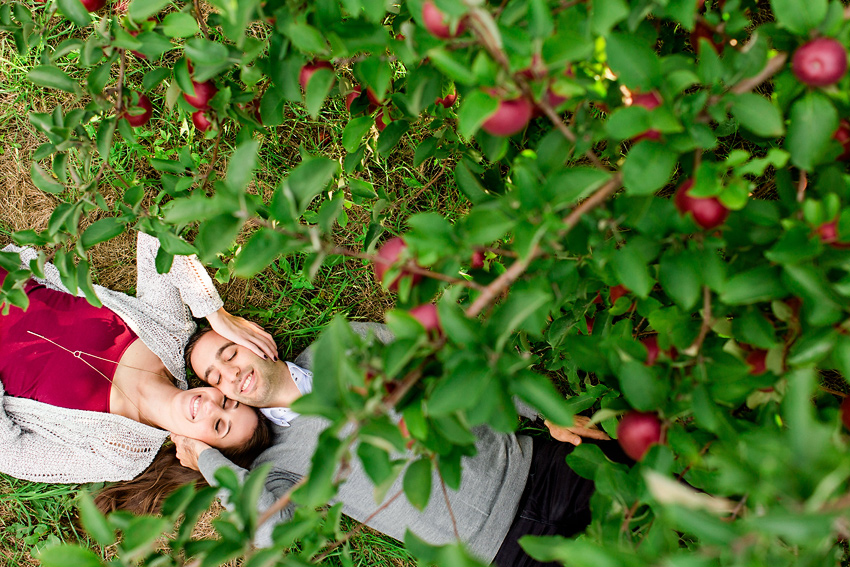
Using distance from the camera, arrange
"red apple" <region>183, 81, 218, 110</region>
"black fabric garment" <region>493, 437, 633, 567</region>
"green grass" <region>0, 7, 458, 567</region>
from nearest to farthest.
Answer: "red apple" <region>183, 81, 218, 110</region>, "black fabric garment" <region>493, 437, 633, 567</region>, "green grass" <region>0, 7, 458, 567</region>

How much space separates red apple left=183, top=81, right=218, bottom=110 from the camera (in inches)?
48.0

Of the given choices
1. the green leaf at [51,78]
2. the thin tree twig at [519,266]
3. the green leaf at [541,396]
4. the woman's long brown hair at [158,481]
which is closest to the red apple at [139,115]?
the green leaf at [51,78]

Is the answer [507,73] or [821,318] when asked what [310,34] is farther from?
[821,318]

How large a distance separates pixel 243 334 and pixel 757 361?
78.7 inches

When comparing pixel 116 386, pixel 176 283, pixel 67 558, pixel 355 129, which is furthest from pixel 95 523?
pixel 116 386

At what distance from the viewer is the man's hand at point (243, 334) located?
2.45 meters

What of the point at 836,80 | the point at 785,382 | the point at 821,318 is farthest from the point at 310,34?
the point at 785,382

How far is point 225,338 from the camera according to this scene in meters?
2.49

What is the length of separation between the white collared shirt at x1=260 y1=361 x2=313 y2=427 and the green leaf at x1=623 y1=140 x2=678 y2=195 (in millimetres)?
1969

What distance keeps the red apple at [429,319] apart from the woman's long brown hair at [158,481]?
1.91 meters

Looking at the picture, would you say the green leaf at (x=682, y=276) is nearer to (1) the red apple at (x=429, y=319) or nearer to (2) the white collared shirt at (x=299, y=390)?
(1) the red apple at (x=429, y=319)

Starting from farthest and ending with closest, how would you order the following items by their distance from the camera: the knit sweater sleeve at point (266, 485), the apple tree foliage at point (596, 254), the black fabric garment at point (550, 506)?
the knit sweater sleeve at point (266, 485) < the black fabric garment at point (550, 506) < the apple tree foliage at point (596, 254)

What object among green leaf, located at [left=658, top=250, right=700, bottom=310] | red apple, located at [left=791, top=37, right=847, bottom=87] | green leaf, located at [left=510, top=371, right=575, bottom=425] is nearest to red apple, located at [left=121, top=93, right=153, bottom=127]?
green leaf, located at [left=510, top=371, right=575, bottom=425]

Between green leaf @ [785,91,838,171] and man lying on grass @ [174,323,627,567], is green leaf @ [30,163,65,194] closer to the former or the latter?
man lying on grass @ [174,323,627,567]
